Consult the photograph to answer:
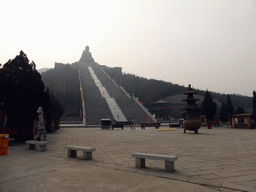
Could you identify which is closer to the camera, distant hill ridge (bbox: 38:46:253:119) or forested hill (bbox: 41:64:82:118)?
forested hill (bbox: 41:64:82:118)

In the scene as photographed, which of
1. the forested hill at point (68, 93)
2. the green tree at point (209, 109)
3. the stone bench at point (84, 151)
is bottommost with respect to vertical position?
the stone bench at point (84, 151)

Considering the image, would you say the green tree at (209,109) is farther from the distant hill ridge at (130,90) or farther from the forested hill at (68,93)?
the forested hill at (68,93)

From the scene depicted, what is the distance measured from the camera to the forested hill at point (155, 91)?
73250mm

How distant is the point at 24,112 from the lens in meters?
11.3

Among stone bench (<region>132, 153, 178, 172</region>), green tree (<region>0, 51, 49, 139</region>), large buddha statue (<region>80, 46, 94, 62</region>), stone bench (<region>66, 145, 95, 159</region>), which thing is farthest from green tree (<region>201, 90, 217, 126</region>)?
large buddha statue (<region>80, 46, 94, 62</region>)

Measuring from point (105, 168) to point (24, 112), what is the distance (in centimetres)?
855

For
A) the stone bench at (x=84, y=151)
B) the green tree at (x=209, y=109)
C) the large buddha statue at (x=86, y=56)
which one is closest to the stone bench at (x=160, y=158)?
the stone bench at (x=84, y=151)

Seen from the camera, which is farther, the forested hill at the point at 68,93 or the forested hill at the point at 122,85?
the forested hill at the point at 122,85

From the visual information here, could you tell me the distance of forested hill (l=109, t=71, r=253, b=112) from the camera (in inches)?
2884

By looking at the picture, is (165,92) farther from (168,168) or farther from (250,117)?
(168,168)

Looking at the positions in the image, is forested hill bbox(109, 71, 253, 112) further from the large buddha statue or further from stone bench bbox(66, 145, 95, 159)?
stone bench bbox(66, 145, 95, 159)

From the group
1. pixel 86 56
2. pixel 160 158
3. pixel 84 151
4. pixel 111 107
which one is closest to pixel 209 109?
pixel 111 107

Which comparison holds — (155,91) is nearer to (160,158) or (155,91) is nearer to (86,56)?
(86,56)

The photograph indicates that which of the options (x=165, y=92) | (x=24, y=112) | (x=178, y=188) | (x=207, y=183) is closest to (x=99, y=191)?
(x=178, y=188)
